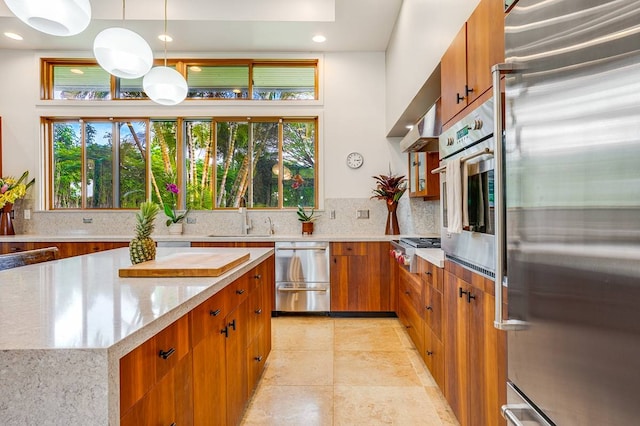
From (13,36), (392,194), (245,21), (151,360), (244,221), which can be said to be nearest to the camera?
(151,360)

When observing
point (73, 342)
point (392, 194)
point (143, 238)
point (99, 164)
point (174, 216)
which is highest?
point (99, 164)

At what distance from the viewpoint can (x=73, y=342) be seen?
754 millimetres

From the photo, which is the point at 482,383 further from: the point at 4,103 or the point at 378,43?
the point at 4,103

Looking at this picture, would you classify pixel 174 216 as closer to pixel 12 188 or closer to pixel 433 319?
pixel 12 188

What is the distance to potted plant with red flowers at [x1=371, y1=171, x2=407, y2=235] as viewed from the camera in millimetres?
4367

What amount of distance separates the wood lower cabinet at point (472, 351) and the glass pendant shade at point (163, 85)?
2131mm

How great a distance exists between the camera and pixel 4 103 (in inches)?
182

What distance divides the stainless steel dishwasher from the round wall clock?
3.88 feet

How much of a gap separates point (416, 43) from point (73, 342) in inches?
116

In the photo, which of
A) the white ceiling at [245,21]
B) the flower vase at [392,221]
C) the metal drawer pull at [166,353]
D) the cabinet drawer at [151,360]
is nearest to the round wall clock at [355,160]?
the flower vase at [392,221]

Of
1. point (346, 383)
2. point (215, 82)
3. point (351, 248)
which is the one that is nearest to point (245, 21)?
point (215, 82)

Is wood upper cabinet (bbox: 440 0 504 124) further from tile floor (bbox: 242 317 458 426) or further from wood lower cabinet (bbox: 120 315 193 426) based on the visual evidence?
tile floor (bbox: 242 317 458 426)

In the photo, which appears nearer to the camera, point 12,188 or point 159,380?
point 159,380

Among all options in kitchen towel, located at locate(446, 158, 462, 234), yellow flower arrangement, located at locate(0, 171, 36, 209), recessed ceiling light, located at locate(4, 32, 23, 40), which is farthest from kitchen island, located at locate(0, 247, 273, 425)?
recessed ceiling light, located at locate(4, 32, 23, 40)
